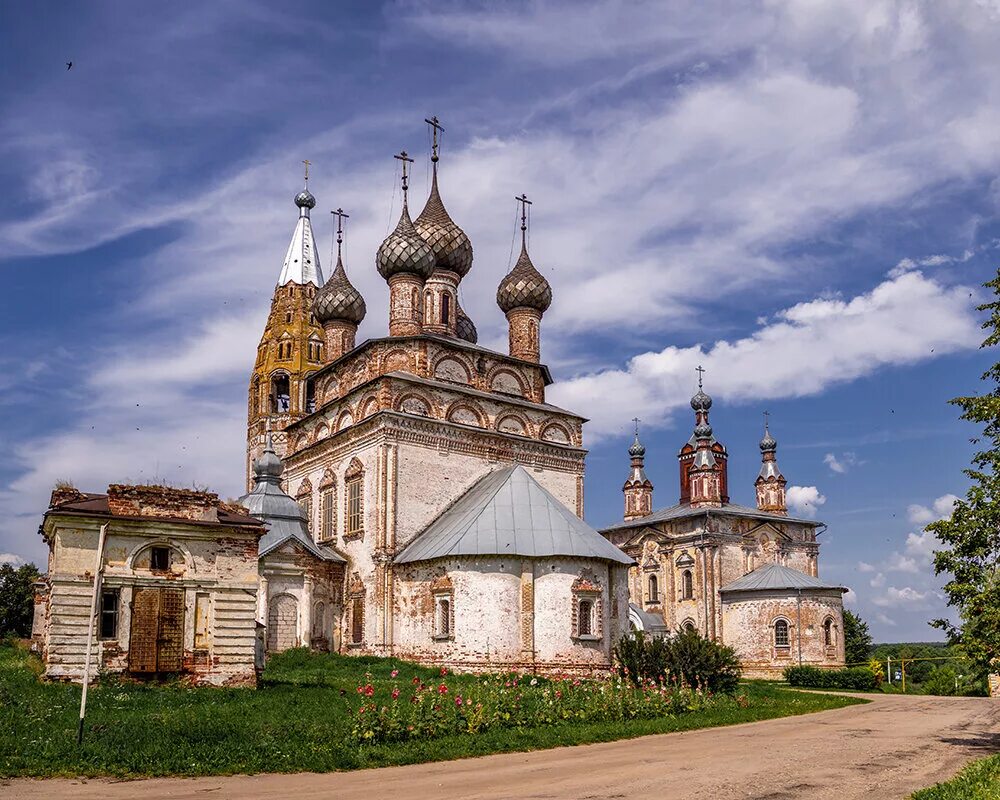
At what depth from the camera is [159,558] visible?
58.6 feet

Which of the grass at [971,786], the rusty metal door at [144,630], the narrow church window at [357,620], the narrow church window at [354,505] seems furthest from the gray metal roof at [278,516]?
the grass at [971,786]

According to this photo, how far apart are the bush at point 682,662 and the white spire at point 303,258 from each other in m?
30.4

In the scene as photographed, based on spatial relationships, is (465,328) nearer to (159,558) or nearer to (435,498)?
(435,498)

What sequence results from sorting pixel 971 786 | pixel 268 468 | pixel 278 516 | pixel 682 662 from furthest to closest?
pixel 268 468, pixel 278 516, pixel 682 662, pixel 971 786

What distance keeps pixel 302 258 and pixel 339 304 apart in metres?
11.8

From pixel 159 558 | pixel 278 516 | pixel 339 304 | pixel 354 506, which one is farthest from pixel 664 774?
pixel 339 304

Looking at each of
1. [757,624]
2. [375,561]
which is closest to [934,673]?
[757,624]

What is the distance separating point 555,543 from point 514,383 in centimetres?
870

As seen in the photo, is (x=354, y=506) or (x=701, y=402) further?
(x=701, y=402)

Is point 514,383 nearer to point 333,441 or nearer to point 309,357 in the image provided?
point 333,441

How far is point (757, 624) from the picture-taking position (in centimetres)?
3797

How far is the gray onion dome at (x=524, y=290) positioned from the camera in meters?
34.2

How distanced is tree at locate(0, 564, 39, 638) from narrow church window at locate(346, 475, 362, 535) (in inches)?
723

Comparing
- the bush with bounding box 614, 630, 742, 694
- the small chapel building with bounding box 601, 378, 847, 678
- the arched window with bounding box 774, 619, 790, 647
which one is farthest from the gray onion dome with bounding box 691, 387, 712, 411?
the bush with bounding box 614, 630, 742, 694
